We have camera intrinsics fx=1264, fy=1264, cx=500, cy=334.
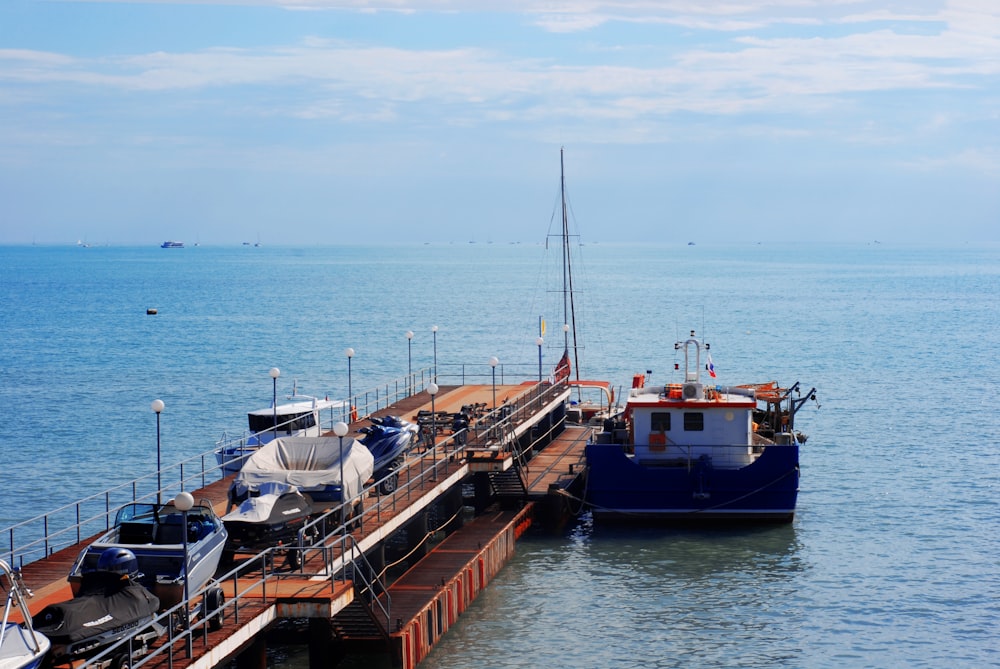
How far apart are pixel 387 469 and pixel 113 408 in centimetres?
3863

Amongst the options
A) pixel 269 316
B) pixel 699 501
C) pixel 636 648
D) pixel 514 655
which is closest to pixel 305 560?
pixel 514 655

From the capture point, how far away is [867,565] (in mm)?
34844

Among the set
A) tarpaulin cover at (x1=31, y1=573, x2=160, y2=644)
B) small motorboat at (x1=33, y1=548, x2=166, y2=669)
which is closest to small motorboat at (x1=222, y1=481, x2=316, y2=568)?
small motorboat at (x1=33, y1=548, x2=166, y2=669)

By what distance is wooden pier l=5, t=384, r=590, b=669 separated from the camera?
21.3m

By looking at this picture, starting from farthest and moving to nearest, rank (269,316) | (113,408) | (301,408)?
1. (269,316)
2. (113,408)
3. (301,408)

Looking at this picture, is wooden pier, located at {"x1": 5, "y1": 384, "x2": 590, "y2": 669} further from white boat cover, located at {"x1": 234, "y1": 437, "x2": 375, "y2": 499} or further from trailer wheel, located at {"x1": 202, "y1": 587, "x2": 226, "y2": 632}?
white boat cover, located at {"x1": 234, "y1": 437, "x2": 375, "y2": 499}

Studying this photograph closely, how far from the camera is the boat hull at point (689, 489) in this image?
1451 inches

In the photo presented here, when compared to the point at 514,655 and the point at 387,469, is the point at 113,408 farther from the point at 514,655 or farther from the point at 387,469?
the point at 514,655

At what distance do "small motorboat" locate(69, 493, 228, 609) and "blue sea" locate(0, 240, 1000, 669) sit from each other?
204 inches

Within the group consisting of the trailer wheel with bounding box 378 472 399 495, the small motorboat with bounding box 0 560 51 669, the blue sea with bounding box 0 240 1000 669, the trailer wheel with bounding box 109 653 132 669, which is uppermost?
the small motorboat with bounding box 0 560 51 669

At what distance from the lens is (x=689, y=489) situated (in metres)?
37.1

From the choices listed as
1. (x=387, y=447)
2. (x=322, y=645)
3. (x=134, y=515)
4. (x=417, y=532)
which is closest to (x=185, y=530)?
(x=134, y=515)

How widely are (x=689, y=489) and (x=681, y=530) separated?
4.21 ft

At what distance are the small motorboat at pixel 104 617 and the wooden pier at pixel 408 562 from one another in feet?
1.01
